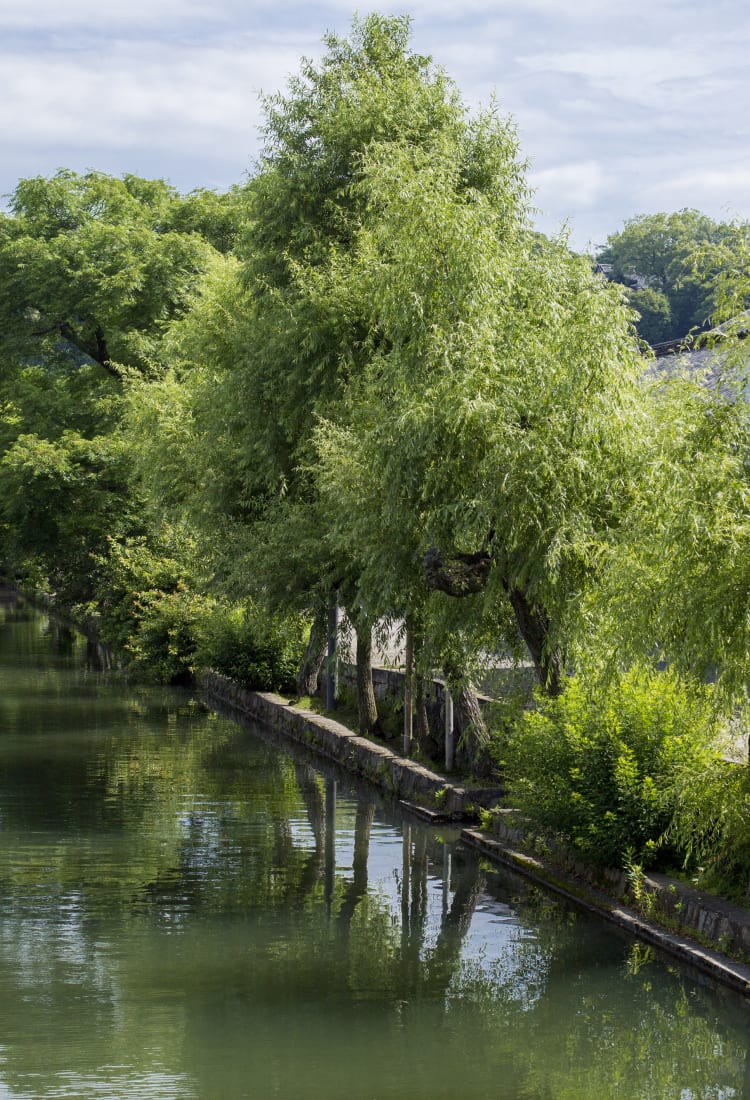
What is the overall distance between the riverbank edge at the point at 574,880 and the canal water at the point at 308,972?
0.21 meters

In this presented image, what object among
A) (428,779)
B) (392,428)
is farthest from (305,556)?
(392,428)

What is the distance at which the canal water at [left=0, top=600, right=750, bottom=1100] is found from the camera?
368 inches

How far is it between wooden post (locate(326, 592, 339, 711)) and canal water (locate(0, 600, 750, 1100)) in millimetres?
3589

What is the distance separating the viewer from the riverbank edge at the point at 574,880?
452 inches

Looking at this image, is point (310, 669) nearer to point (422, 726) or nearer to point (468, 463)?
point (422, 726)

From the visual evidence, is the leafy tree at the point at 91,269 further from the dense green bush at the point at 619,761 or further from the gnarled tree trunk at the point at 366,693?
the dense green bush at the point at 619,761

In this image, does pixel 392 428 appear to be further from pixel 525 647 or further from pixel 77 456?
pixel 77 456

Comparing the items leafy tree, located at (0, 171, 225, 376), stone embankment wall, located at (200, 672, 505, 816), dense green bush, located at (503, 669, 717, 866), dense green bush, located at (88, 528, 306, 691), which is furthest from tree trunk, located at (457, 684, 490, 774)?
leafy tree, located at (0, 171, 225, 376)

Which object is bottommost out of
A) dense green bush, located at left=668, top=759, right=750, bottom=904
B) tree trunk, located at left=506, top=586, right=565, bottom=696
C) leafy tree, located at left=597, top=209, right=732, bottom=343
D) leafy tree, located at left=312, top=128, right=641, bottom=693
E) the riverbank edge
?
the riverbank edge

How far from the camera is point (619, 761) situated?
13.0 meters

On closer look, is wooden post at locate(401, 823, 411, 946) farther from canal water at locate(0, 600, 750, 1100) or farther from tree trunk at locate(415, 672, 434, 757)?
tree trunk at locate(415, 672, 434, 757)

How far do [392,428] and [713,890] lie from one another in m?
5.36

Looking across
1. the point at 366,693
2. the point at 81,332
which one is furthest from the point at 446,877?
the point at 81,332

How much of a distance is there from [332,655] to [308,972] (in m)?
11.8
